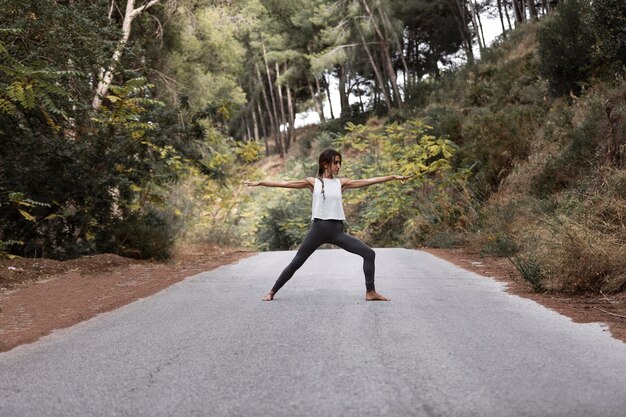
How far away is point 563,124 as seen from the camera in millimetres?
17188

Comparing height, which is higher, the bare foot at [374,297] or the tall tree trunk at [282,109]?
the tall tree trunk at [282,109]

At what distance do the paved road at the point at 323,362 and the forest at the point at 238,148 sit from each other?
2668 millimetres

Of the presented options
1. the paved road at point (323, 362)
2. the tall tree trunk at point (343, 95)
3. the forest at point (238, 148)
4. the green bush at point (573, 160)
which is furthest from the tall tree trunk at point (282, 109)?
the paved road at point (323, 362)

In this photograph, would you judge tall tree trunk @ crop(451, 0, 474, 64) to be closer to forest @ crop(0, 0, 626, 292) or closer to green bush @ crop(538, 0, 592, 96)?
forest @ crop(0, 0, 626, 292)

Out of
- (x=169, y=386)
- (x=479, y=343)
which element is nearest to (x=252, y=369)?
(x=169, y=386)

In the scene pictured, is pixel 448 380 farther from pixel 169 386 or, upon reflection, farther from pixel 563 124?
pixel 563 124

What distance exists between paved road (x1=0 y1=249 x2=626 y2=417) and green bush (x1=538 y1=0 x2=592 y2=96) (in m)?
13.6

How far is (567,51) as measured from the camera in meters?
19.0

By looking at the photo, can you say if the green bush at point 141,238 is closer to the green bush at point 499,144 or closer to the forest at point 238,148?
the forest at point 238,148

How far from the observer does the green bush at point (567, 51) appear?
60.9ft

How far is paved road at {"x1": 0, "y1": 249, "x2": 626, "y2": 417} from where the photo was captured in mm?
3654

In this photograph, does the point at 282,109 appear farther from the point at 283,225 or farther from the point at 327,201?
the point at 327,201

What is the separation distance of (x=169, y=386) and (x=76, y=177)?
969 cm

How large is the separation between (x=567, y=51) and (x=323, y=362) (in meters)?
17.4
